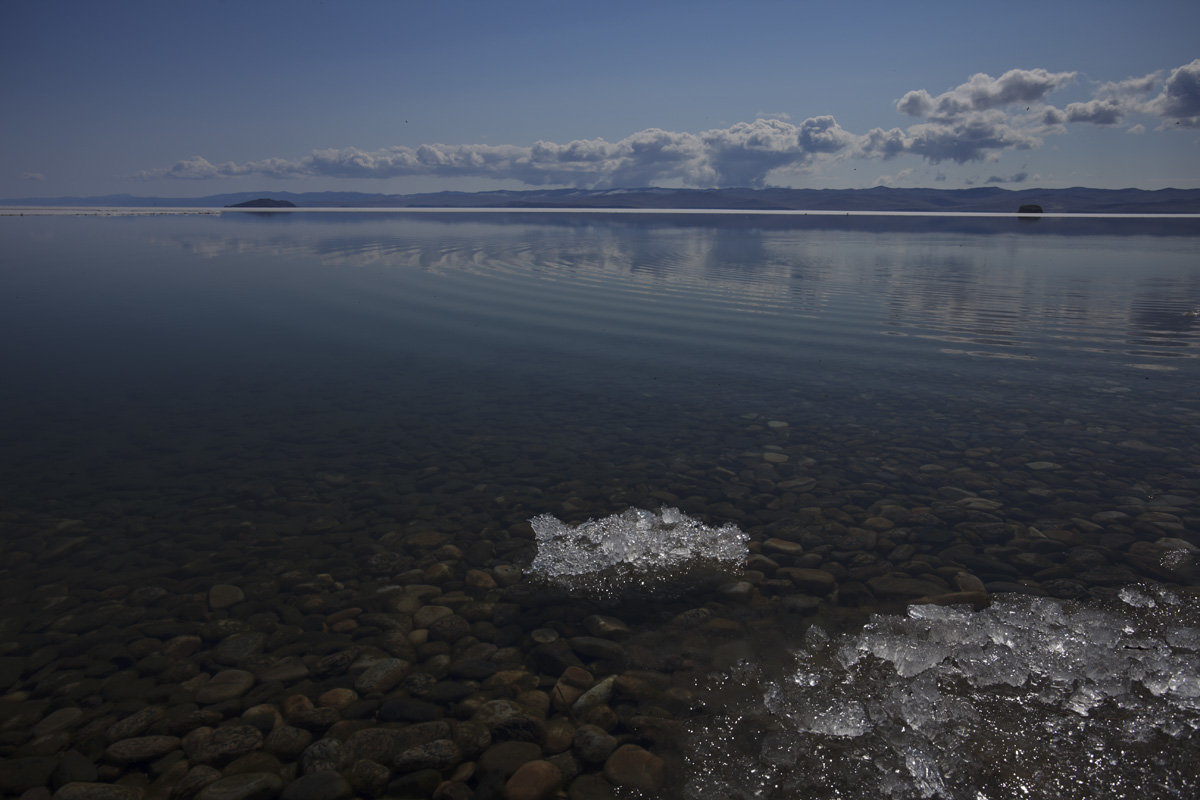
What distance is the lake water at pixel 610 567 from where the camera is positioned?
196 inches

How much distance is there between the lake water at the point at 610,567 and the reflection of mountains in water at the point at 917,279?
1.73m

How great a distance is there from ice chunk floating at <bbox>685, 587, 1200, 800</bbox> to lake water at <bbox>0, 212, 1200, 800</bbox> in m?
0.03

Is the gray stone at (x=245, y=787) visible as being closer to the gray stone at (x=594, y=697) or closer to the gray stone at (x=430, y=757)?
the gray stone at (x=430, y=757)

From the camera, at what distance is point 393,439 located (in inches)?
429

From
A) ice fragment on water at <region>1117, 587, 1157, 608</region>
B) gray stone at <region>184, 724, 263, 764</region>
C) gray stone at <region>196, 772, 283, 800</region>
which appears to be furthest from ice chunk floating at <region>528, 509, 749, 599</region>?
ice fragment on water at <region>1117, 587, 1157, 608</region>

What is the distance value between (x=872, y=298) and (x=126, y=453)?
74.6 ft

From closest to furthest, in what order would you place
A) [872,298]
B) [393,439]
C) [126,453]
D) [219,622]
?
[219,622] → [126,453] → [393,439] → [872,298]

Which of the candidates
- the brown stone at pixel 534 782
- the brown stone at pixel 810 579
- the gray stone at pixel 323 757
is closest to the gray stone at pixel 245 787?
the gray stone at pixel 323 757

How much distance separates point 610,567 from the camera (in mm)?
7512

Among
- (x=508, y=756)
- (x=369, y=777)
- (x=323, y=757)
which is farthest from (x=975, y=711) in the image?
(x=323, y=757)

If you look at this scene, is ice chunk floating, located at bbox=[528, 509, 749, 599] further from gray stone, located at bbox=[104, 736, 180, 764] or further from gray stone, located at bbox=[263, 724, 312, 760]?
gray stone, located at bbox=[104, 736, 180, 764]

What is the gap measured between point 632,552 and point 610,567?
354 mm

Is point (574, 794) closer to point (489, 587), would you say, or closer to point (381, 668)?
point (381, 668)

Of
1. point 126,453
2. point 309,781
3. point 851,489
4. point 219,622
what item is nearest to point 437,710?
point 309,781
